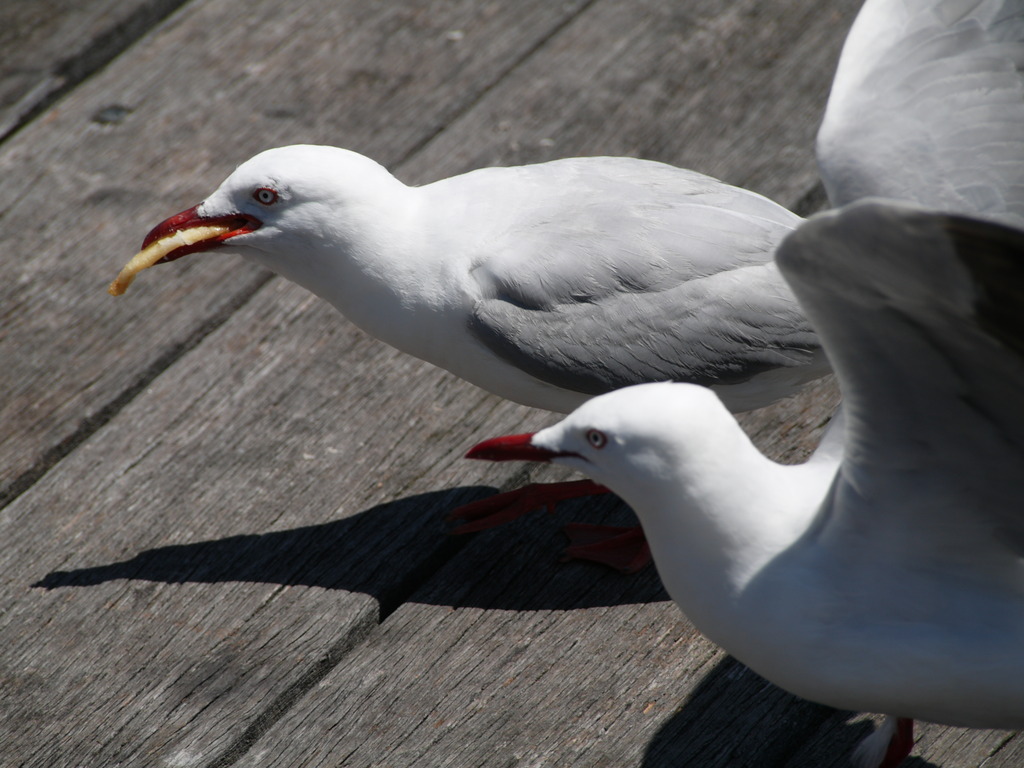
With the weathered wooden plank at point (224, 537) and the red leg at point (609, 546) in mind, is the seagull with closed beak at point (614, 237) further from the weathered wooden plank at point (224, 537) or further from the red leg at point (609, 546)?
the weathered wooden plank at point (224, 537)

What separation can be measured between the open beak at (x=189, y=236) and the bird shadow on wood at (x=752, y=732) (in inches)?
47.8

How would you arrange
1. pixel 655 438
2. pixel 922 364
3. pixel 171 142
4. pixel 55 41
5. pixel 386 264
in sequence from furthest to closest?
pixel 55 41, pixel 171 142, pixel 386 264, pixel 655 438, pixel 922 364

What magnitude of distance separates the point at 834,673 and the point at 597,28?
2.23 metres

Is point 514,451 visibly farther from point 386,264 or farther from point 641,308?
point 386,264

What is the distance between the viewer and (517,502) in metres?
2.24

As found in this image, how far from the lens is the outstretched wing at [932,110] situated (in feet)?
6.12

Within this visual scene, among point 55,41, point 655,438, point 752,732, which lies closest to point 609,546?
point 752,732

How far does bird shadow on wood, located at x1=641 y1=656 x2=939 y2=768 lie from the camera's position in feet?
5.69

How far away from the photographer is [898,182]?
1874mm

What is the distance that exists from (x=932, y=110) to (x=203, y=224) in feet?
4.44

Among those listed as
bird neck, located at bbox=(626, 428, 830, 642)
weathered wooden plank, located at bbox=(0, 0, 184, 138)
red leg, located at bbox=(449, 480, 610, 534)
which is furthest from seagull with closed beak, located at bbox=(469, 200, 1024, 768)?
weathered wooden plank, located at bbox=(0, 0, 184, 138)

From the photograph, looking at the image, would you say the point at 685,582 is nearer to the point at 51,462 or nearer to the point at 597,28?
the point at 51,462

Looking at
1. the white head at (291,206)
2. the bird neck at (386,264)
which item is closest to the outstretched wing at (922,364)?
the bird neck at (386,264)

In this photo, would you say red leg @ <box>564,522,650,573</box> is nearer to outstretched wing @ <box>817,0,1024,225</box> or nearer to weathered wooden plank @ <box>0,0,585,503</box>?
outstretched wing @ <box>817,0,1024,225</box>
